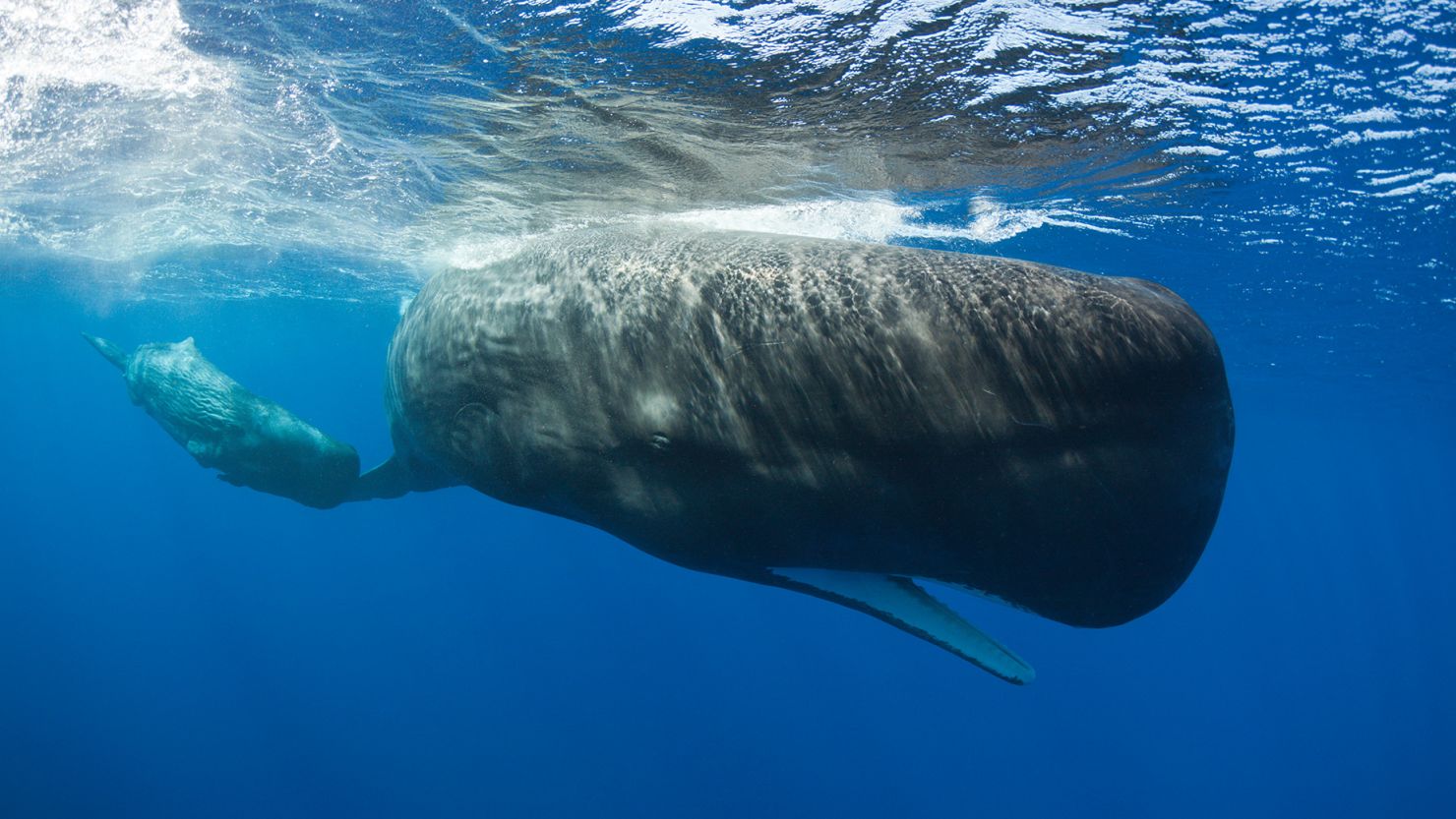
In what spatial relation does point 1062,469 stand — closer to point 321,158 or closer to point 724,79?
point 724,79

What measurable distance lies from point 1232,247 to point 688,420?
1636 cm

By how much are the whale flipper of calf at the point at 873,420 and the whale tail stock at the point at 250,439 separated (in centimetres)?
530

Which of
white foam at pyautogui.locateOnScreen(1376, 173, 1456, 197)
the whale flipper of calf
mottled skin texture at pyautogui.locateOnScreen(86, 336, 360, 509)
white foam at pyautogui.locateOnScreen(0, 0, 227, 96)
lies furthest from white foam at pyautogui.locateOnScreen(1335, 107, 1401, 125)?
white foam at pyautogui.locateOnScreen(0, 0, 227, 96)

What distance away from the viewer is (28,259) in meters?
25.0

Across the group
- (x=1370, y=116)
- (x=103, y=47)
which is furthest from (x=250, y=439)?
(x=1370, y=116)

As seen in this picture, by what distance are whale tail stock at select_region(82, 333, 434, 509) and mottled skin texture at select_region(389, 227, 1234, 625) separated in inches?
211

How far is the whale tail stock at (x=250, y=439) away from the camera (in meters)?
8.83

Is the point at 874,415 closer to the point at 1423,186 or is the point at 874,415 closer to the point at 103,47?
the point at 103,47

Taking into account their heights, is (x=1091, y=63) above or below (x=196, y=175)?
above

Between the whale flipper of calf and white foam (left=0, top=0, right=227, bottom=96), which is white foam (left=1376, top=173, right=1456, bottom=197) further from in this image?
white foam (left=0, top=0, right=227, bottom=96)

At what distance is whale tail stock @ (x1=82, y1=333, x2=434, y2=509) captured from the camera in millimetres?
8828

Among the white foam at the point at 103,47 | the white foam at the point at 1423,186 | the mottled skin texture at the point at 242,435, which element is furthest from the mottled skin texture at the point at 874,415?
the white foam at the point at 1423,186

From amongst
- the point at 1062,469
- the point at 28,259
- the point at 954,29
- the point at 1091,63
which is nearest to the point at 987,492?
the point at 1062,469

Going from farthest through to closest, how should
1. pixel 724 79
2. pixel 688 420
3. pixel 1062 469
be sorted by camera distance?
pixel 724 79 → pixel 688 420 → pixel 1062 469
